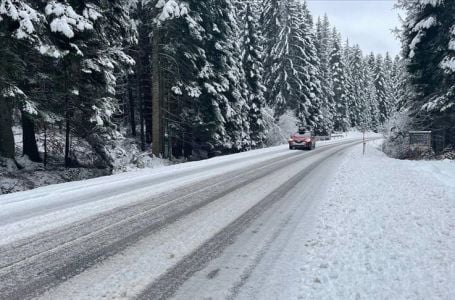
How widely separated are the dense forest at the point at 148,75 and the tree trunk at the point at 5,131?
3 centimetres

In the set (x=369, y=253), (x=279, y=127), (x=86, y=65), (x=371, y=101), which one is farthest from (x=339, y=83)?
(x=369, y=253)

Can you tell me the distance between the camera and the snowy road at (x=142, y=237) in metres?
3.96

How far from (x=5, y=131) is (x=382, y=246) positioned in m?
11.5

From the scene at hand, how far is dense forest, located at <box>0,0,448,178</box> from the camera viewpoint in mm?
11625

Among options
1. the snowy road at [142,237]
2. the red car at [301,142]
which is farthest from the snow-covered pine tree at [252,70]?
the snowy road at [142,237]

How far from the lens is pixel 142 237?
222 inches

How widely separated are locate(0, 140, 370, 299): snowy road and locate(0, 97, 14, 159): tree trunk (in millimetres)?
3419

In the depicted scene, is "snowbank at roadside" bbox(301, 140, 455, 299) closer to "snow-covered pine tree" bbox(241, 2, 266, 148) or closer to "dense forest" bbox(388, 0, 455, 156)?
"dense forest" bbox(388, 0, 455, 156)

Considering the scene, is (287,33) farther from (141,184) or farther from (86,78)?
(141,184)

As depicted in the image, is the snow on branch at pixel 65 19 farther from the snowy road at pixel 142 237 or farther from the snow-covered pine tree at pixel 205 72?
the snow-covered pine tree at pixel 205 72

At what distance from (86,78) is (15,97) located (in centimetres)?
369

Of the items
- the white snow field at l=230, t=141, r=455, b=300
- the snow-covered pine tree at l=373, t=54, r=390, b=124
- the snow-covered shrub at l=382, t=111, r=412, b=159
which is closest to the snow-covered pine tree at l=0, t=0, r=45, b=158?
the white snow field at l=230, t=141, r=455, b=300

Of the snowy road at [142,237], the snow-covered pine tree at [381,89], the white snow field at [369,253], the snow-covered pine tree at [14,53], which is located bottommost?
the white snow field at [369,253]

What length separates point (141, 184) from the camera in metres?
10.8
